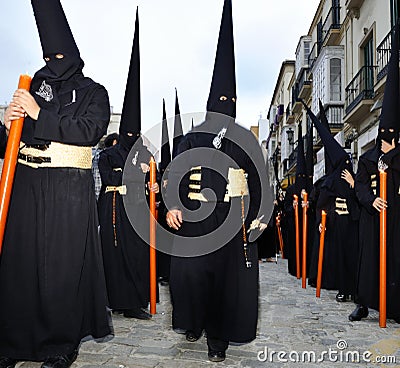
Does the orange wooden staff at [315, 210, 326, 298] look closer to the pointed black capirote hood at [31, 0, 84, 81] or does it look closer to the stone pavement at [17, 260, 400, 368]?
the stone pavement at [17, 260, 400, 368]

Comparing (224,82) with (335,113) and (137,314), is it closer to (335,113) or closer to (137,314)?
(137,314)

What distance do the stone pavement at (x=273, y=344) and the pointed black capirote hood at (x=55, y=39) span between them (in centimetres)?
214

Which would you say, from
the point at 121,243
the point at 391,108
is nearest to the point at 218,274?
the point at 121,243

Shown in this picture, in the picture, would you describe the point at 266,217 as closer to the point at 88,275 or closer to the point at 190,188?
the point at 190,188

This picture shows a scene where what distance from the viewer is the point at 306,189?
10.8m

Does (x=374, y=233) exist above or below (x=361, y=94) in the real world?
below

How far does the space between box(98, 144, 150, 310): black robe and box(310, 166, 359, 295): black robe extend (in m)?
2.94

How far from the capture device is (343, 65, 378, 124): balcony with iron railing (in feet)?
62.0

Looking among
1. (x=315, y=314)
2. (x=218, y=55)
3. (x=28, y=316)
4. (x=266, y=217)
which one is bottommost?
(x=315, y=314)

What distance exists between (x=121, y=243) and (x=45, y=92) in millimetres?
2785

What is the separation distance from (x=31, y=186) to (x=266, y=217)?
6.84ft

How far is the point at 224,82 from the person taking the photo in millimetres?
4879

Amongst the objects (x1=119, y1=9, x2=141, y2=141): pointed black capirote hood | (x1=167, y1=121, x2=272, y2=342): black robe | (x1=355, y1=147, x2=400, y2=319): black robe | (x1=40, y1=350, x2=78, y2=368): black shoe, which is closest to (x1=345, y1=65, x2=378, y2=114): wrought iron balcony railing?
(x1=355, y1=147, x2=400, y2=319): black robe

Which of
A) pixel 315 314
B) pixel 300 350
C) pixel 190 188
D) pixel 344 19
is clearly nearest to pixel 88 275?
pixel 190 188
